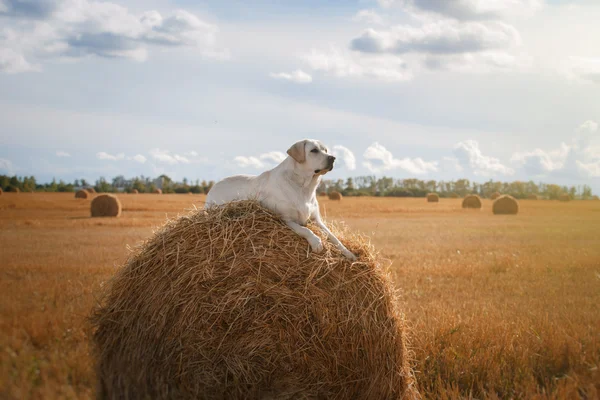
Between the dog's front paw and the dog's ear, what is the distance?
899 millimetres

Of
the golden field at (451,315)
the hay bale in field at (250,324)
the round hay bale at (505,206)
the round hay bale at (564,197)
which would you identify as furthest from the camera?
the round hay bale at (564,197)

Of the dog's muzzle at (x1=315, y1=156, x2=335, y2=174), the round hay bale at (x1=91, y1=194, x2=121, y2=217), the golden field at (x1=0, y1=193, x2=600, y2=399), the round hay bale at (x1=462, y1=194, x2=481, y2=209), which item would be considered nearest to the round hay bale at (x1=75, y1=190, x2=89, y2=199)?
the round hay bale at (x1=91, y1=194, x2=121, y2=217)

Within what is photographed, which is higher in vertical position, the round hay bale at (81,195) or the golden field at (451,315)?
the round hay bale at (81,195)

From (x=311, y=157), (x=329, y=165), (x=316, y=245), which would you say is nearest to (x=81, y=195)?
(x=311, y=157)

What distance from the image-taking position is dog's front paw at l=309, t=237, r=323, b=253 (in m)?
4.89

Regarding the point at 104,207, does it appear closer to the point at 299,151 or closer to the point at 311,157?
the point at 299,151

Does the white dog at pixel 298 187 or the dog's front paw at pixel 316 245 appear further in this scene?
the white dog at pixel 298 187

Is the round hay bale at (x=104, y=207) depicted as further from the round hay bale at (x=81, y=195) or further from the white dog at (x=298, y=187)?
the white dog at (x=298, y=187)

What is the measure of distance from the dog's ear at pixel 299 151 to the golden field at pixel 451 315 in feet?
2.03

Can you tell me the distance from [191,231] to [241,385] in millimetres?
1564

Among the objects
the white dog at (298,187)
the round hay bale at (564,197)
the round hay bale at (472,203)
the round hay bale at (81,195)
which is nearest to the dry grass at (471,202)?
the round hay bale at (472,203)

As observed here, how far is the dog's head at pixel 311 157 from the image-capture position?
5.23m

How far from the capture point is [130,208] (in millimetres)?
33469

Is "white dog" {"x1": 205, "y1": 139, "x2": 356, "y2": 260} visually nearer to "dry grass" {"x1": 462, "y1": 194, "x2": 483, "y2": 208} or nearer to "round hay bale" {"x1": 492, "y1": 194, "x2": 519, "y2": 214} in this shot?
"round hay bale" {"x1": 492, "y1": 194, "x2": 519, "y2": 214}
